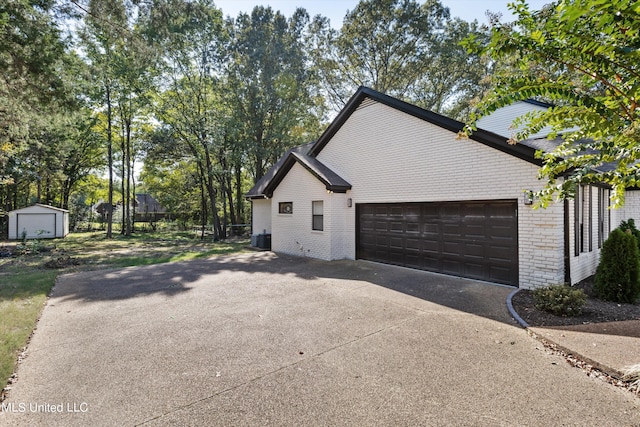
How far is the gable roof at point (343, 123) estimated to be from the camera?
7.14 m

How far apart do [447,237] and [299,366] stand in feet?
20.9

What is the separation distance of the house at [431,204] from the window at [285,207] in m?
0.17

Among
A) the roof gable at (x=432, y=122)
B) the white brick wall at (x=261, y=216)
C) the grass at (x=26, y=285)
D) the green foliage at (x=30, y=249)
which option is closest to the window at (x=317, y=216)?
the roof gable at (x=432, y=122)

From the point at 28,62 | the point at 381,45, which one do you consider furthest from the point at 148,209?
the point at 28,62

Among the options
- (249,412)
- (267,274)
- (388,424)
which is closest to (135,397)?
(249,412)

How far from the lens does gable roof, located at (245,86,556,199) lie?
7139mm

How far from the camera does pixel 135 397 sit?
3.15 m

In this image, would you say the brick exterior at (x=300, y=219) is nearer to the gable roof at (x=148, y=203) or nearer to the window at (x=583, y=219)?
the window at (x=583, y=219)

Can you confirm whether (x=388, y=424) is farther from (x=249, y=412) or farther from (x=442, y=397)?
(x=249, y=412)

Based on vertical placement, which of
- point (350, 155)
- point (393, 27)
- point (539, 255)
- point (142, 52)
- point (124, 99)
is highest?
point (393, 27)

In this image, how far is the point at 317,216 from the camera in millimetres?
12008

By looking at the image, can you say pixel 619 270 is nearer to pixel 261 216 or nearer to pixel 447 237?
pixel 447 237

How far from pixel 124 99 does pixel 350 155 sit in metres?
20.2

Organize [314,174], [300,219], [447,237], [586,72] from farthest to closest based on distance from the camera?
[300,219]
[314,174]
[447,237]
[586,72]
